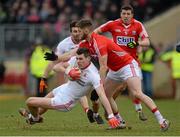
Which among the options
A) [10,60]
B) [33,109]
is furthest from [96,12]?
[33,109]

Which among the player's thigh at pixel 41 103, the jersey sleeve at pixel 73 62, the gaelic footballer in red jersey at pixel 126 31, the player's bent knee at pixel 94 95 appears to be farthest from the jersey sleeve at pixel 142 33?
the player's thigh at pixel 41 103

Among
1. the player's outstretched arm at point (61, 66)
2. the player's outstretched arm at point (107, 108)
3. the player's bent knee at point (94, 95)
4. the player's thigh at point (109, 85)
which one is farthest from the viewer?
the player's outstretched arm at point (61, 66)

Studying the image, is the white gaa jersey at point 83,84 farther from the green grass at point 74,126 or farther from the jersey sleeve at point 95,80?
the green grass at point 74,126

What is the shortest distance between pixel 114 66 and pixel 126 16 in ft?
4.65

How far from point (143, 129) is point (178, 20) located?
17.3 metres

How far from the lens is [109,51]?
1533 cm

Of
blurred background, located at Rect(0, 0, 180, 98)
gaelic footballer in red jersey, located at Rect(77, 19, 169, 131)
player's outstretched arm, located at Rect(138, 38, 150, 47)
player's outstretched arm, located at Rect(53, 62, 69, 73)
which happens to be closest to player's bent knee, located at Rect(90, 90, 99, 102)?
gaelic footballer in red jersey, located at Rect(77, 19, 169, 131)

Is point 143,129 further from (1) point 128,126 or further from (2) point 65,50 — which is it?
(2) point 65,50

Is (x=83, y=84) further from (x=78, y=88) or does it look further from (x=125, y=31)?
(x=125, y=31)

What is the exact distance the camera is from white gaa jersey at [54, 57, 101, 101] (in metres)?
14.7

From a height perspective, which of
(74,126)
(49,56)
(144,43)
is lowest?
(74,126)

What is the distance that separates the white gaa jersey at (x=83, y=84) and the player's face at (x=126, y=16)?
6.81ft

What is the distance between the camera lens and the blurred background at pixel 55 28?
29234mm

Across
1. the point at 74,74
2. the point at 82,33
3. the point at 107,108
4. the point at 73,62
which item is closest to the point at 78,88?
the point at 74,74
